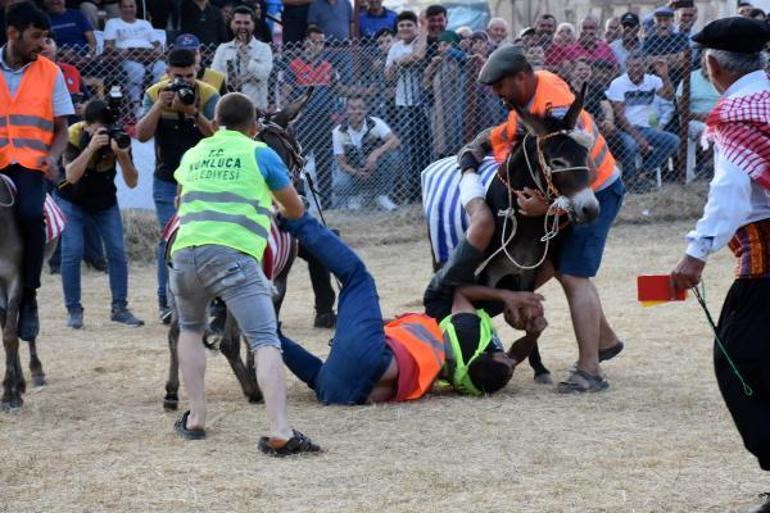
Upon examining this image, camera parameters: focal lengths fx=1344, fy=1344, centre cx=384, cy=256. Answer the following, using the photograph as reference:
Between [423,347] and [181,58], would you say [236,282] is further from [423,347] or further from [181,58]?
[181,58]

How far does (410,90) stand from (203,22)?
7.87 feet

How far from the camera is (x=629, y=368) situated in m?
8.13

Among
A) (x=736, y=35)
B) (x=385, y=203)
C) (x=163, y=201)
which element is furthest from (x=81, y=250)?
(x=736, y=35)

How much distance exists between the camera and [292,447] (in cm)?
600

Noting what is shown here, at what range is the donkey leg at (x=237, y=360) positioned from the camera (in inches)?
288

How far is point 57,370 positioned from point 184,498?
3.41 metres

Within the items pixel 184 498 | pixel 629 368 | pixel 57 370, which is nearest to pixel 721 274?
pixel 629 368

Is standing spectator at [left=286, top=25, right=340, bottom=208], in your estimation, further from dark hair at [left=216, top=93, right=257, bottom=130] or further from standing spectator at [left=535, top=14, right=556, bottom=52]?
dark hair at [left=216, top=93, right=257, bottom=130]

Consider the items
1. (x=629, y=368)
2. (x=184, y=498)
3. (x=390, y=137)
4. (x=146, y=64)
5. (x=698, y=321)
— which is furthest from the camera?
(x=390, y=137)

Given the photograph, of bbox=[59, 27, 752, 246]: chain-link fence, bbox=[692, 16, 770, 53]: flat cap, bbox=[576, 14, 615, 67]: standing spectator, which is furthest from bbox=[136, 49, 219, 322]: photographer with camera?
bbox=[576, 14, 615, 67]: standing spectator

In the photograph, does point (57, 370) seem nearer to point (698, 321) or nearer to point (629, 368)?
point (629, 368)

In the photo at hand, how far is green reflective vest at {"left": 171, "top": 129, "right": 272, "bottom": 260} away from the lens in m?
6.08

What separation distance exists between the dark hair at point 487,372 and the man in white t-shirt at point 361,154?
7.01 m

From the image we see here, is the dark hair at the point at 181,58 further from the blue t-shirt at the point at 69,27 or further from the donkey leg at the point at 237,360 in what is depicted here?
the blue t-shirt at the point at 69,27
